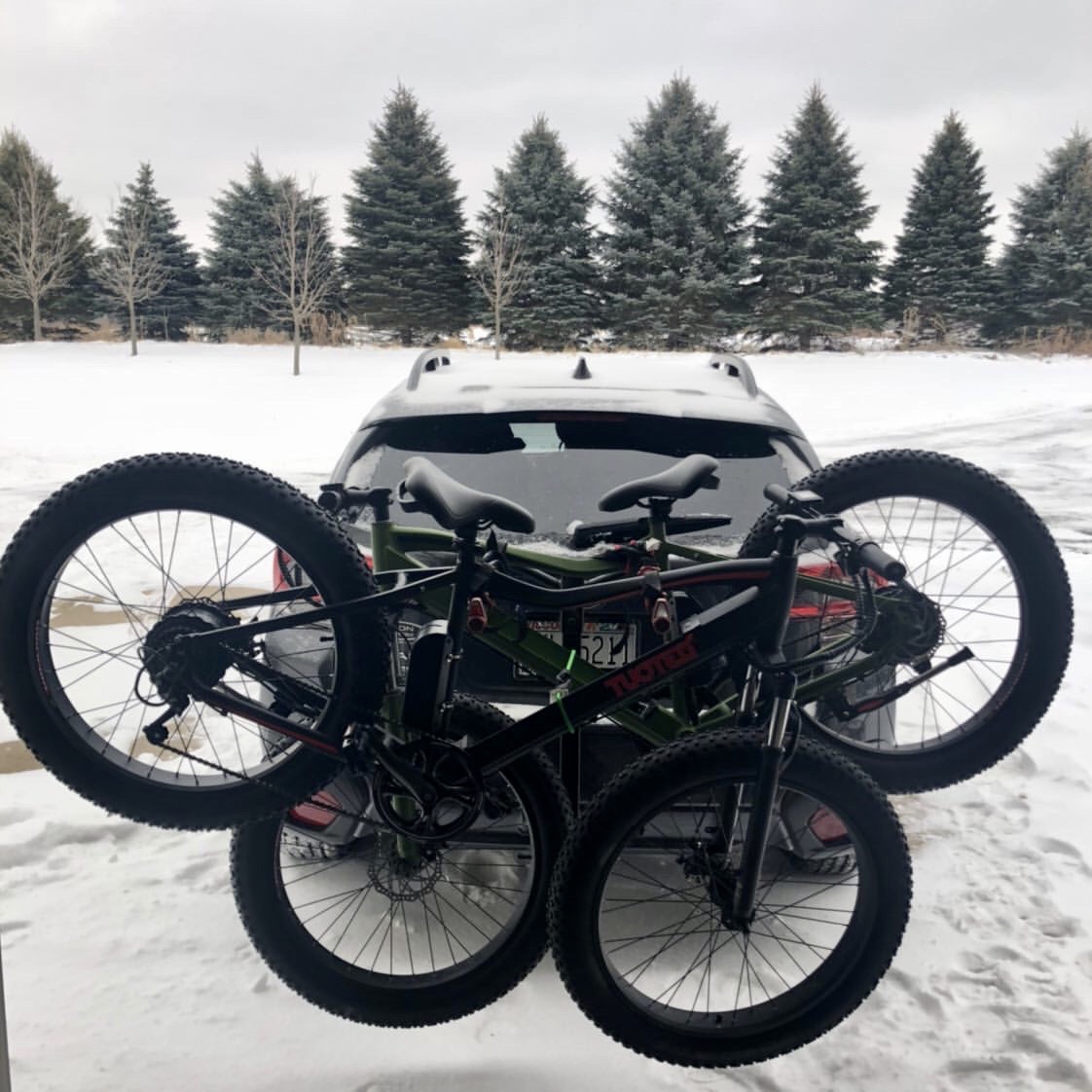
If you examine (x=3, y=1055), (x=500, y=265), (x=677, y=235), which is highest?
(x=677, y=235)

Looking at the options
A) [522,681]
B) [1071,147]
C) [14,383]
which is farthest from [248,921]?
[1071,147]

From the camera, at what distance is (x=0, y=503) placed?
2.04 meters

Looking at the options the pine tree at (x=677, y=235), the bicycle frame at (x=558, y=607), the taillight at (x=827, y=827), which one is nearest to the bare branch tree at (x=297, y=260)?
the pine tree at (x=677, y=235)

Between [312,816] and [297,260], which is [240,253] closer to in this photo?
[297,260]

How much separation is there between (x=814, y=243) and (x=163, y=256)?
1.70m

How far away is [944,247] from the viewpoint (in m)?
2.47

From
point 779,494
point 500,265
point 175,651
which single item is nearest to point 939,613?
point 779,494

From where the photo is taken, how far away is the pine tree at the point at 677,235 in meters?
2.31

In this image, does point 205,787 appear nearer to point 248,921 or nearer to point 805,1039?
point 248,921

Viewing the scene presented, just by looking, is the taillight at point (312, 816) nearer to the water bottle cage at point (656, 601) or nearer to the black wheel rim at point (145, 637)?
the black wheel rim at point (145, 637)

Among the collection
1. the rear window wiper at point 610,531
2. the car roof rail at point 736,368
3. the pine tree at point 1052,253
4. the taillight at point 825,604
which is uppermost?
the pine tree at point 1052,253

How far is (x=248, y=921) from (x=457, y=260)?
5.84 feet

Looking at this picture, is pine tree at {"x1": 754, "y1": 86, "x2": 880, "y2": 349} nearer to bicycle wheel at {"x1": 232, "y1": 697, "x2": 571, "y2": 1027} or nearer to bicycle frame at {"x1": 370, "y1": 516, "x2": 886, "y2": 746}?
bicycle frame at {"x1": 370, "y1": 516, "x2": 886, "y2": 746}

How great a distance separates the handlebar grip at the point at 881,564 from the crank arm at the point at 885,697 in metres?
0.23
